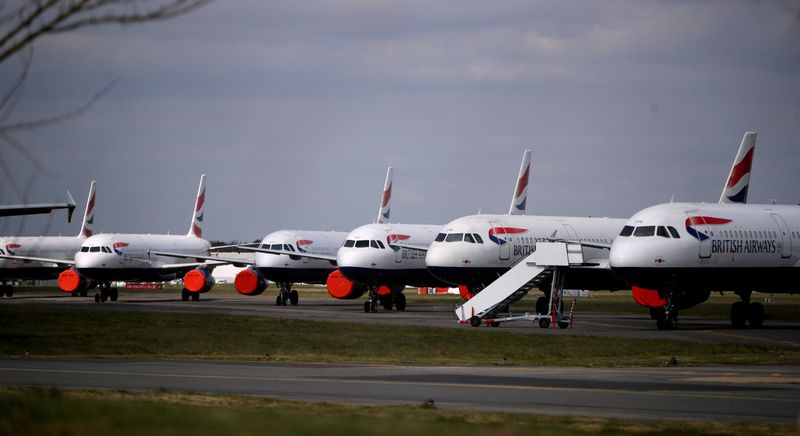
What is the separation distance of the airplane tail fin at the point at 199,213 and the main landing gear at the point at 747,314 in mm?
56575

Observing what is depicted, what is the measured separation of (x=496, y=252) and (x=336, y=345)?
849 inches

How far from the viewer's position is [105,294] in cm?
8262

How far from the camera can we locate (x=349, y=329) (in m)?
45.0

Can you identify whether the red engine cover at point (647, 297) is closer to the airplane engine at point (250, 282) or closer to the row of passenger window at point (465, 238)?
the row of passenger window at point (465, 238)

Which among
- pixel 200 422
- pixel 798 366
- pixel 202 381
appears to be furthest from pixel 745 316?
pixel 200 422

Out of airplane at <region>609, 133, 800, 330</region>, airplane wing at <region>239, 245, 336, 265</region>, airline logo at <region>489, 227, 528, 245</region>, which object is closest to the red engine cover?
airplane at <region>609, 133, 800, 330</region>

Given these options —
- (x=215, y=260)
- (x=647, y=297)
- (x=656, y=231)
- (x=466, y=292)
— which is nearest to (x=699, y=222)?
(x=656, y=231)

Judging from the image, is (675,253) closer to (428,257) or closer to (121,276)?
(428,257)

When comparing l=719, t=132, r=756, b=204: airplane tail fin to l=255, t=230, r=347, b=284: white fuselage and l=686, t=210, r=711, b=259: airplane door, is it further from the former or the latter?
l=255, t=230, r=347, b=284: white fuselage

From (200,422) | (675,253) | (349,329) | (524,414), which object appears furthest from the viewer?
(675,253)

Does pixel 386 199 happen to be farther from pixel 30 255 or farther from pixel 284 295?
pixel 30 255

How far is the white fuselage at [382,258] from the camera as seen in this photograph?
68.6 metres

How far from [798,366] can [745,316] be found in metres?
20.6

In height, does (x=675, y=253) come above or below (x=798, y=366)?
above
